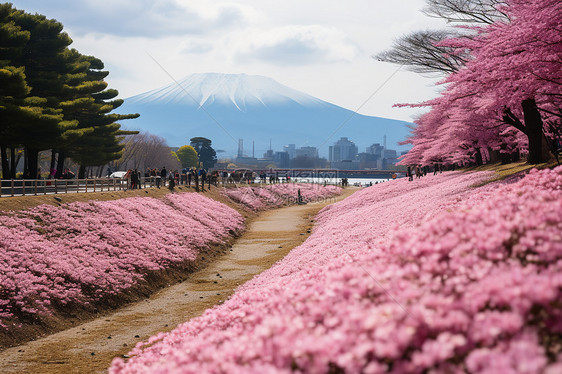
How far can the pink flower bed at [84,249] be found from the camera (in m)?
15.1

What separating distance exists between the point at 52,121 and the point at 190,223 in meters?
13.7

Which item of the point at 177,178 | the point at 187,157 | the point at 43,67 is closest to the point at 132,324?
the point at 43,67

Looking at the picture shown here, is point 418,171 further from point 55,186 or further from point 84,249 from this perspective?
point 84,249

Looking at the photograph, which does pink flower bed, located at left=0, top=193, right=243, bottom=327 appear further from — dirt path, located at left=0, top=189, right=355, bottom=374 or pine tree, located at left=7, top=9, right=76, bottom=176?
pine tree, located at left=7, top=9, right=76, bottom=176

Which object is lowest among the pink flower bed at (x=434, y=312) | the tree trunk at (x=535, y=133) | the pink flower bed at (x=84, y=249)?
the pink flower bed at (x=84, y=249)

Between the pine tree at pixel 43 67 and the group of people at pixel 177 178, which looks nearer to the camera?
the pine tree at pixel 43 67

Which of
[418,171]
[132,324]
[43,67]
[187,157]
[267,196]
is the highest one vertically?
[43,67]

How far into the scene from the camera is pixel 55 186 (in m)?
27.3

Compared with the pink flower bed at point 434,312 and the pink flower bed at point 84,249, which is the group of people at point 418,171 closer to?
the pink flower bed at point 84,249

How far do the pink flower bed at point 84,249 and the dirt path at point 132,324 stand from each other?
1.64m

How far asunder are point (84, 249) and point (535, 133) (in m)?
23.6

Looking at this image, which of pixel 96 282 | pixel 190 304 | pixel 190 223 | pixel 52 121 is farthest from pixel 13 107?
pixel 190 304

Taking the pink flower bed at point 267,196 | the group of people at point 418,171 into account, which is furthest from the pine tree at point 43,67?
the group of people at point 418,171

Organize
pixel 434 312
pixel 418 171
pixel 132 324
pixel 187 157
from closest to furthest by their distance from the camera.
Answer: pixel 434 312 < pixel 132 324 < pixel 418 171 < pixel 187 157
